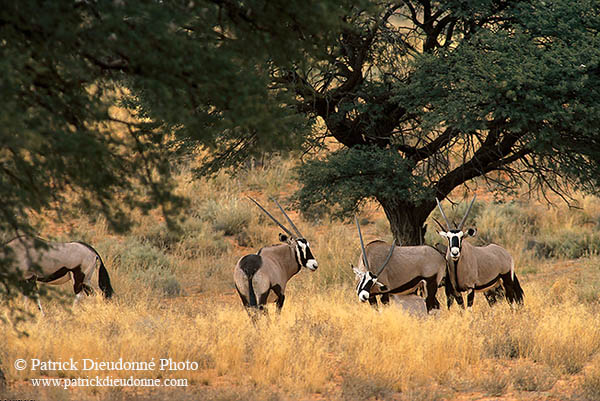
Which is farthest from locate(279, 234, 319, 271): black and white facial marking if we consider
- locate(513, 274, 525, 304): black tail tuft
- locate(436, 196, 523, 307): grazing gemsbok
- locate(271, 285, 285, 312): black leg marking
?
locate(513, 274, 525, 304): black tail tuft

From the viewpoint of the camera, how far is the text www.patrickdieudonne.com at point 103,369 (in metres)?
7.77

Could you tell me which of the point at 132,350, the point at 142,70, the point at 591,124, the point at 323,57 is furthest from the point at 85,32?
the point at 591,124

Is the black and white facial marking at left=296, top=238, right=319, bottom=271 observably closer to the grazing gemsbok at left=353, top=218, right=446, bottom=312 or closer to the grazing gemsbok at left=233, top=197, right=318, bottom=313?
the grazing gemsbok at left=233, top=197, right=318, bottom=313

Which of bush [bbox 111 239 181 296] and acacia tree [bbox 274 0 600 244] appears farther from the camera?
bush [bbox 111 239 181 296]

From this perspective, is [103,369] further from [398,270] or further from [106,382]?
[398,270]

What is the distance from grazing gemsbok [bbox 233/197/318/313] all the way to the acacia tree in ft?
7.63

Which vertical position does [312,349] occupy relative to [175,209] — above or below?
below

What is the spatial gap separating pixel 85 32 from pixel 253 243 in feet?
50.4

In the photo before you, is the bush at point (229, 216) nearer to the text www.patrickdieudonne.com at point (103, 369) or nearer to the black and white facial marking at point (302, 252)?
the black and white facial marking at point (302, 252)

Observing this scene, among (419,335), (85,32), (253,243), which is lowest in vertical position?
(419,335)

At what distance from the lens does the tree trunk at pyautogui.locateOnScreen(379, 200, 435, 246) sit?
1397 centimetres

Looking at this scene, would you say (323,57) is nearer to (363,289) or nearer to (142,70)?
(142,70)

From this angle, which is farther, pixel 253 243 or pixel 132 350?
pixel 253 243

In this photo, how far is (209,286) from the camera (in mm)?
16266
